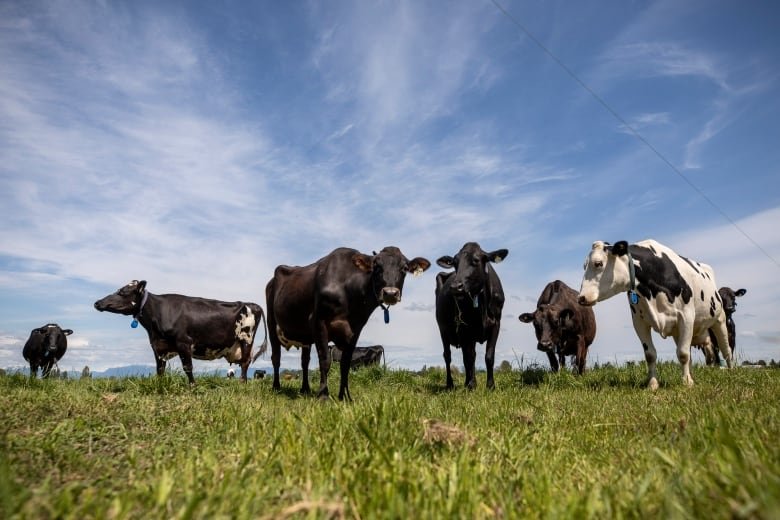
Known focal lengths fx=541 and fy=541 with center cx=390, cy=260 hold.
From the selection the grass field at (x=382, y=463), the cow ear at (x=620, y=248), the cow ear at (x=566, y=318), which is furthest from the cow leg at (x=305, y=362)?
the cow ear at (x=566, y=318)

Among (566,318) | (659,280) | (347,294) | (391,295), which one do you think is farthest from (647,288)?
(347,294)

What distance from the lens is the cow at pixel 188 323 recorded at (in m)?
15.3

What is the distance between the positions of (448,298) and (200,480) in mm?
8681

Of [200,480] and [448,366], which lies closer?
[200,480]

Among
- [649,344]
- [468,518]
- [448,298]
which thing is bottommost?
[468,518]

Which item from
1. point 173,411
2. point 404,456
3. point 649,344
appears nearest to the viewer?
point 404,456

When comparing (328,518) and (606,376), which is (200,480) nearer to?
(328,518)

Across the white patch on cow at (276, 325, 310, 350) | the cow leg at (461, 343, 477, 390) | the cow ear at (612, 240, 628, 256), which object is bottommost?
the cow leg at (461, 343, 477, 390)

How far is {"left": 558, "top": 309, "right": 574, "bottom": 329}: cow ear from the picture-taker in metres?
13.7

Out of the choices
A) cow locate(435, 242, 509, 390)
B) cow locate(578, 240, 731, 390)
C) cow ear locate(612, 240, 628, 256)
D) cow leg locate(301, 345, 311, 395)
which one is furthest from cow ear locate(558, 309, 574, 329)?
cow leg locate(301, 345, 311, 395)

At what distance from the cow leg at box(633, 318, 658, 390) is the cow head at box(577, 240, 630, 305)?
719 mm

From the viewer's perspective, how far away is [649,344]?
9180 millimetres

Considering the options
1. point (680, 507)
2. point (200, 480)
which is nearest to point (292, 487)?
point (200, 480)

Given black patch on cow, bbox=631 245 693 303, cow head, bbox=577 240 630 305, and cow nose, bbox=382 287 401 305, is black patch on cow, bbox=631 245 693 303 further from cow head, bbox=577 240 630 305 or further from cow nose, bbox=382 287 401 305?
cow nose, bbox=382 287 401 305
